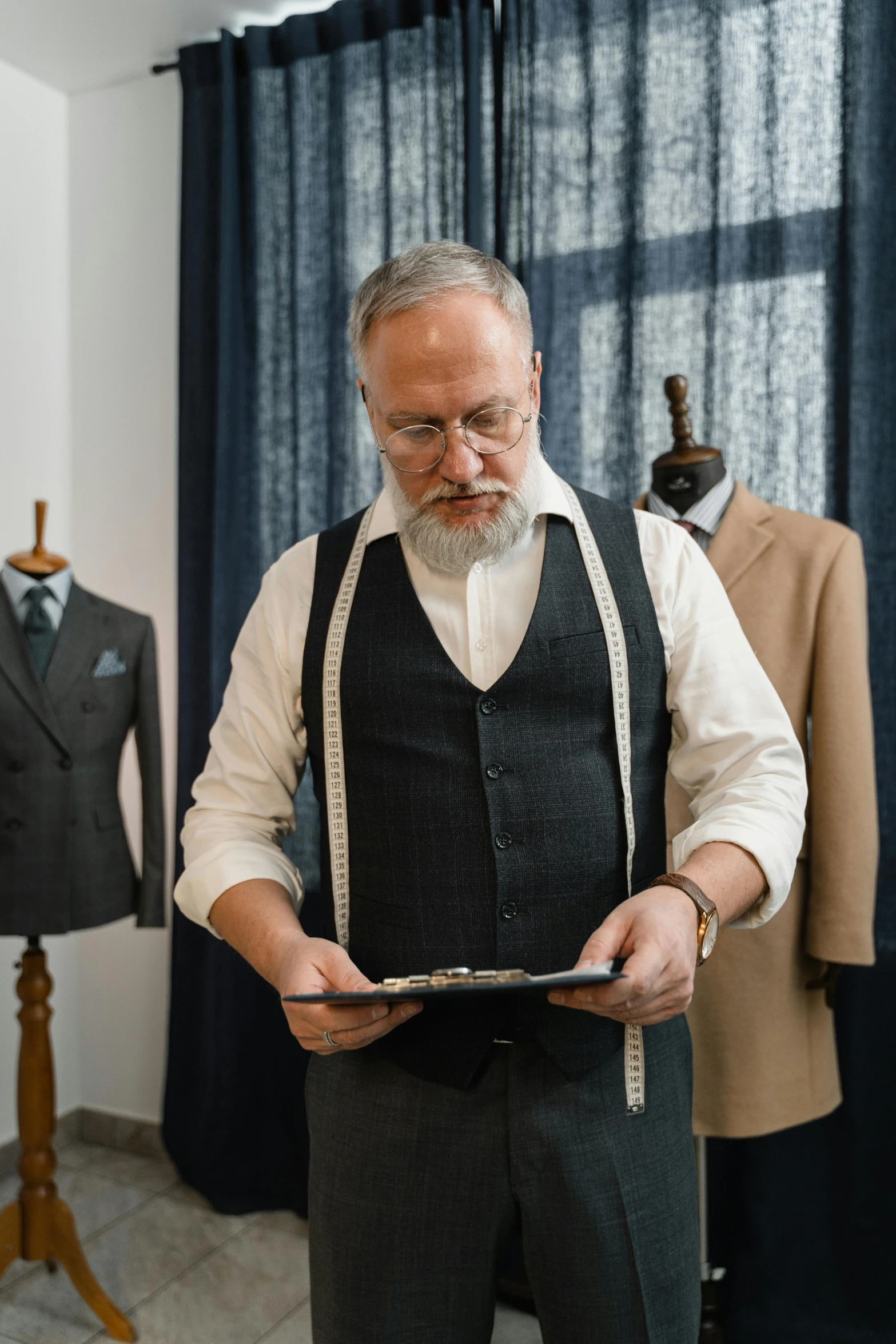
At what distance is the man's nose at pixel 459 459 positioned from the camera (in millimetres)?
1201

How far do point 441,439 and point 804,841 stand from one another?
1.06m

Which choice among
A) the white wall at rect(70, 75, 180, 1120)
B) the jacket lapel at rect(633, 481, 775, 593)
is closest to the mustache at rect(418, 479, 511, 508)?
the jacket lapel at rect(633, 481, 775, 593)

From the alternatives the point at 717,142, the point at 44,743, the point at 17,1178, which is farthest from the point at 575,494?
the point at 17,1178

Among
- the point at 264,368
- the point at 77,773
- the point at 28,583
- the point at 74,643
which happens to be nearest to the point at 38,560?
the point at 28,583

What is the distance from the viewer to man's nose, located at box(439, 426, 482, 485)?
→ 3.94 feet

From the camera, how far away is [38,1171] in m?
2.24

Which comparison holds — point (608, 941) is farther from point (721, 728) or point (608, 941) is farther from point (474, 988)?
point (721, 728)

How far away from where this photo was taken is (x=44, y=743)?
2234 mm

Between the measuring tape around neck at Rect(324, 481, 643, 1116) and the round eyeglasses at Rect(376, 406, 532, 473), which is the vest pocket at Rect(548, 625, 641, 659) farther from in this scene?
the round eyeglasses at Rect(376, 406, 532, 473)

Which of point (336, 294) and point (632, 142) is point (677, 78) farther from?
point (336, 294)

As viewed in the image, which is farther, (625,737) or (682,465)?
(682,465)

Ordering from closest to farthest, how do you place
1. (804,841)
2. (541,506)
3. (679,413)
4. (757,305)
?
1. (541,506)
2. (804,841)
3. (679,413)
4. (757,305)

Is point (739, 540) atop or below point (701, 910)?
atop

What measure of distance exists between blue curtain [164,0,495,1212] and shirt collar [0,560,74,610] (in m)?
0.41
